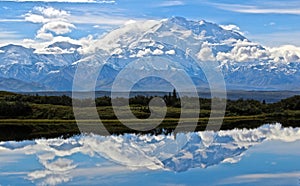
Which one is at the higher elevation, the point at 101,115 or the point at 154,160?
the point at 101,115

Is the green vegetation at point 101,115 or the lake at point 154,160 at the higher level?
the green vegetation at point 101,115

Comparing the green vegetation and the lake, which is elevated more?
the green vegetation

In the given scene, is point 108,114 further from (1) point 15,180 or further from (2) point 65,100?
(1) point 15,180

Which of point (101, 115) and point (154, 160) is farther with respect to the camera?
point (101, 115)

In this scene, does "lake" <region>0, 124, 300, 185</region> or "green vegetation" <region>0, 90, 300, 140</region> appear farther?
"green vegetation" <region>0, 90, 300, 140</region>
